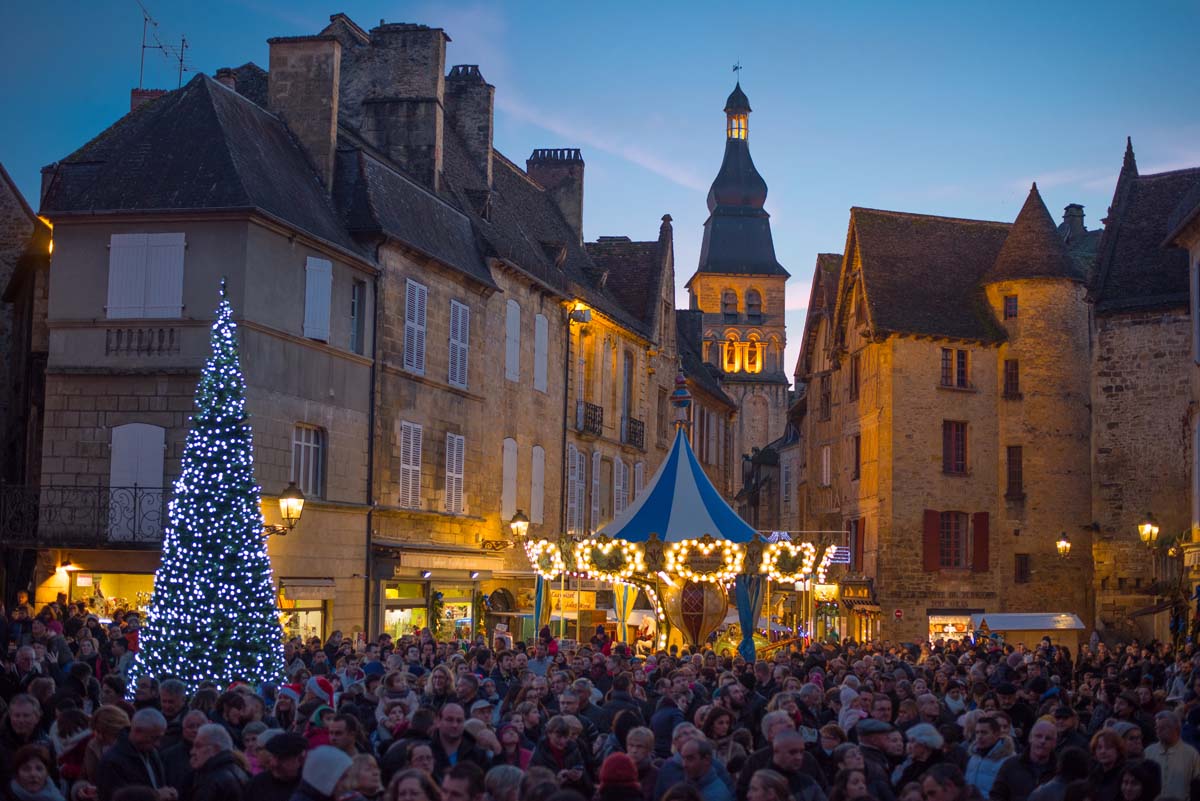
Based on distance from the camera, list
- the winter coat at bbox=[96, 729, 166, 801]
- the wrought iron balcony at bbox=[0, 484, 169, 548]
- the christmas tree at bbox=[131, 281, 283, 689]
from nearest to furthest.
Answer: the winter coat at bbox=[96, 729, 166, 801], the christmas tree at bbox=[131, 281, 283, 689], the wrought iron balcony at bbox=[0, 484, 169, 548]

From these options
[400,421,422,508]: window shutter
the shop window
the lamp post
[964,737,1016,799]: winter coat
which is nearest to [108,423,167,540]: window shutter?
the shop window

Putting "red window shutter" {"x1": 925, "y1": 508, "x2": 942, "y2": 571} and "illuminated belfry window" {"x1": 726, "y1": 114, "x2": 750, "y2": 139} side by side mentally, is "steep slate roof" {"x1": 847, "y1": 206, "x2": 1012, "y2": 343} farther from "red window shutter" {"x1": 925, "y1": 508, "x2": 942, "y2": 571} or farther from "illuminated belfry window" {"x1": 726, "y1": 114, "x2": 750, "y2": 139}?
"illuminated belfry window" {"x1": 726, "y1": 114, "x2": 750, "y2": 139}

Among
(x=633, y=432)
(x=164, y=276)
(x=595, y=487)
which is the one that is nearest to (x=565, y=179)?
(x=633, y=432)

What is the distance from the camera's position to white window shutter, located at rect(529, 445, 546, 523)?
3538cm

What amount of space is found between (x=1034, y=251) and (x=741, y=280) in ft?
215

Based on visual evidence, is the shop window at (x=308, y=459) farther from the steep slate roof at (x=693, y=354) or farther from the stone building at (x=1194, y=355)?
the steep slate roof at (x=693, y=354)

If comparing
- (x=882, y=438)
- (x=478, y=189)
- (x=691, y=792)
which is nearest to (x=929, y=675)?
(x=691, y=792)

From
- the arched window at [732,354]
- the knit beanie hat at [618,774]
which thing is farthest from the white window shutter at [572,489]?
the arched window at [732,354]

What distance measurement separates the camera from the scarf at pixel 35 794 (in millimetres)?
8641

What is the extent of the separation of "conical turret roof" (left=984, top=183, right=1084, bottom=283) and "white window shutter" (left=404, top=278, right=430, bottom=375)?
18493mm

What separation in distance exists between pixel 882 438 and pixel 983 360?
3348 mm

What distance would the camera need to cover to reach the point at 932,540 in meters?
40.8

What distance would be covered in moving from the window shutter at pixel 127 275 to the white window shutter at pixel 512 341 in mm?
10256

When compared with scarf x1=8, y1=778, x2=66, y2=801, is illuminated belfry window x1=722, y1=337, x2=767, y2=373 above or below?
above
